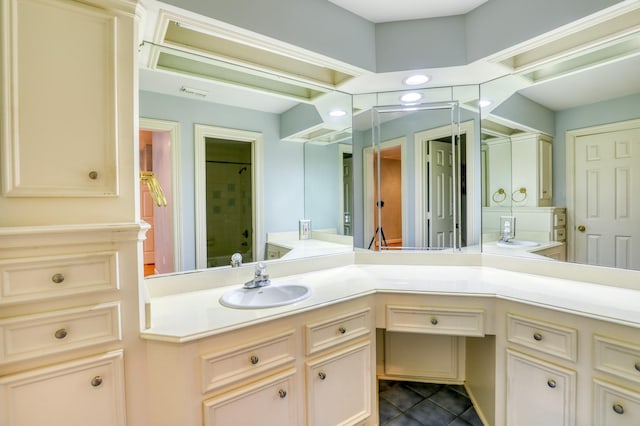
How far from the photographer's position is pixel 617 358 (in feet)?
3.92

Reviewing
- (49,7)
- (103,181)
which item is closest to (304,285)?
(103,181)

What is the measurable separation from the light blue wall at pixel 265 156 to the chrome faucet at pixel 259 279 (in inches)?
13.0

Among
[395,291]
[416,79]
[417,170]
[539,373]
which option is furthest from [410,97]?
[539,373]

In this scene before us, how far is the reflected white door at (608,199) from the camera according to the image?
155 cm

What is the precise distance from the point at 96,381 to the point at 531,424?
1881mm

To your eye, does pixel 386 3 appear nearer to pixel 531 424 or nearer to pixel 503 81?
pixel 503 81

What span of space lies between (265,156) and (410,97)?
3.80ft

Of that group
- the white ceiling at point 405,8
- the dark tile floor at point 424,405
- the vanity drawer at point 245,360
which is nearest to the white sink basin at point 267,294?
the vanity drawer at point 245,360

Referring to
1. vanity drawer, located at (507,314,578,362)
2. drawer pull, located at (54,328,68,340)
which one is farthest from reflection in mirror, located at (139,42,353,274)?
vanity drawer, located at (507,314,578,362)

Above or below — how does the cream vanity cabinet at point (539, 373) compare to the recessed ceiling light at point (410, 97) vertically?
below

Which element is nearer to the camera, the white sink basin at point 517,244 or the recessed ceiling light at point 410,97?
the white sink basin at point 517,244

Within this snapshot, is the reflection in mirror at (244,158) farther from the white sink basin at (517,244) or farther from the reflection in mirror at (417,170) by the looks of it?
the white sink basin at (517,244)

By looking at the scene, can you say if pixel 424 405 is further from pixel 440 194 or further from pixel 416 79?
pixel 416 79

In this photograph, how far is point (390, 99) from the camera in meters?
2.25
